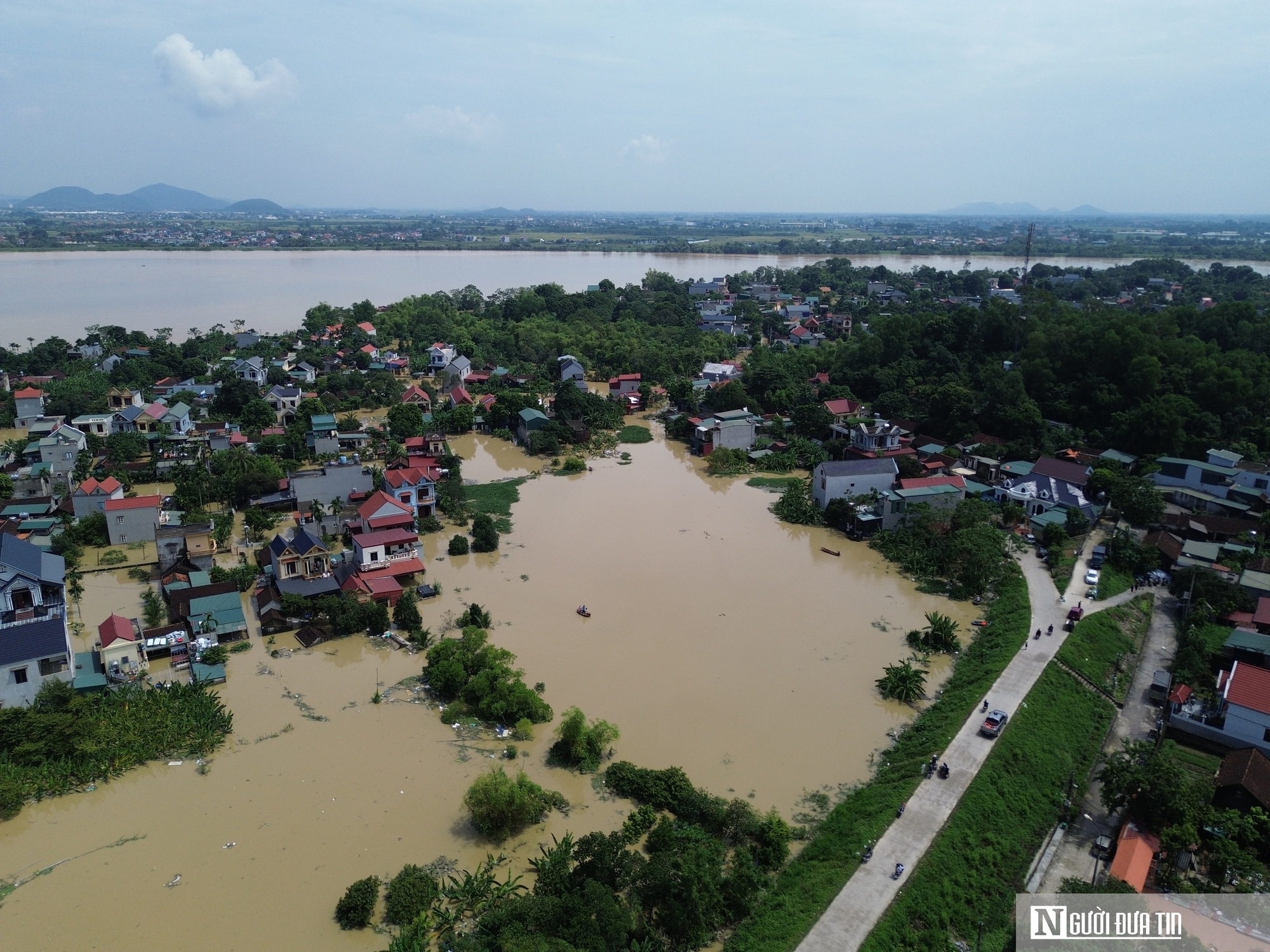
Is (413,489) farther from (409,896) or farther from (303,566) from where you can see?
(409,896)

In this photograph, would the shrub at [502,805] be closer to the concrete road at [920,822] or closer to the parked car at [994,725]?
the concrete road at [920,822]

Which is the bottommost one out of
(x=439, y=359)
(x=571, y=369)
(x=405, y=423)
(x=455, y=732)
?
(x=455, y=732)

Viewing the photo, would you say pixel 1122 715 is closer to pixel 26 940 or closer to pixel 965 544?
pixel 965 544

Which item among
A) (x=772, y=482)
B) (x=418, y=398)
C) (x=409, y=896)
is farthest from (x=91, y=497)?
(x=772, y=482)

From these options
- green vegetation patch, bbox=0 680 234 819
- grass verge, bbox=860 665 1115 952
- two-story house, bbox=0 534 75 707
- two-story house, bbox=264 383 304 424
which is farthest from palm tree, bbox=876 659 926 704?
two-story house, bbox=264 383 304 424

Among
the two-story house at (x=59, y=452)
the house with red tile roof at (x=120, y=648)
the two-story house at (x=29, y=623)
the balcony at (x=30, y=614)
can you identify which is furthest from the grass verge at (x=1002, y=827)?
the two-story house at (x=59, y=452)
